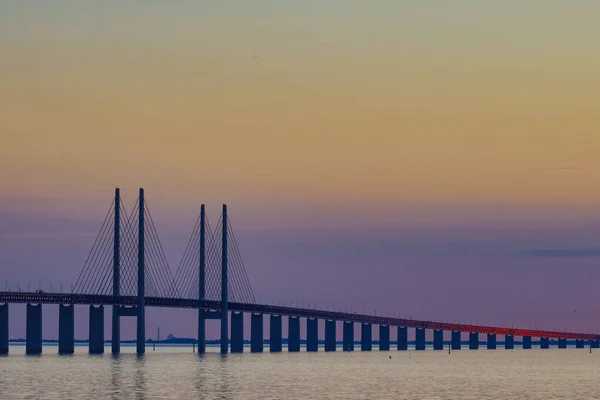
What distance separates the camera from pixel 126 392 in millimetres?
97688

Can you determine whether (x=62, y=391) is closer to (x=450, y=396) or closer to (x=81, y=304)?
(x=450, y=396)

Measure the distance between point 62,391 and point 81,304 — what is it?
3991 inches

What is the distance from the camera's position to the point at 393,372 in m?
150

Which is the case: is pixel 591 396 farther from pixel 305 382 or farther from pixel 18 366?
pixel 18 366

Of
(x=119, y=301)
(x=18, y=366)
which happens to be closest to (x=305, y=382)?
(x=18, y=366)

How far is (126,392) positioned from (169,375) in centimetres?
3460

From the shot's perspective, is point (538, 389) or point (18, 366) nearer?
point (538, 389)

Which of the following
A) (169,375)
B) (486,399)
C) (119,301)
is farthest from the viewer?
(119,301)

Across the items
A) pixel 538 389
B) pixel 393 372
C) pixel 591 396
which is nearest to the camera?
pixel 591 396

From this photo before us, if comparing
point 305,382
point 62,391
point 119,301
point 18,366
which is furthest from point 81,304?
point 62,391

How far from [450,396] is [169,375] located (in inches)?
1630

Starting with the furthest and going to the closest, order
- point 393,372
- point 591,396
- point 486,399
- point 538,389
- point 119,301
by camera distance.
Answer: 1. point 119,301
2. point 393,372
3. point 538,389
4. point 591,396
5. point 486,399

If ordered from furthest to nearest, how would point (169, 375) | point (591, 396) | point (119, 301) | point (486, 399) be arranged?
point (119, 301) → point (169, 375) → point (591, 396) → point (486, 399)

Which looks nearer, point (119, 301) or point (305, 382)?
point (305, 382)
